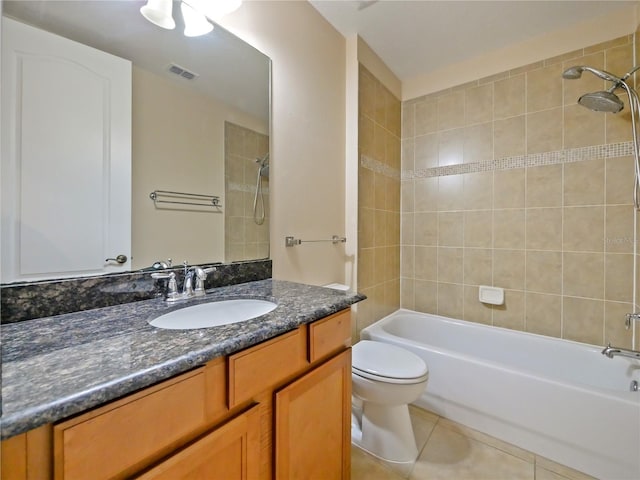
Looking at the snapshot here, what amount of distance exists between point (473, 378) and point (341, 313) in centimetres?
112

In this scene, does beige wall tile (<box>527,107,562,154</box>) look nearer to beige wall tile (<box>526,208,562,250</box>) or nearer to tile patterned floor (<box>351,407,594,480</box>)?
beige wall tile (<box>526,208,562,250</box>)

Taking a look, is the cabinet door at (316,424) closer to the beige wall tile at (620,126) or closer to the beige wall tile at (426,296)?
the beige wall tile at (426,296)

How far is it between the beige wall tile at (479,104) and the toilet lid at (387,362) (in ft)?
6.15

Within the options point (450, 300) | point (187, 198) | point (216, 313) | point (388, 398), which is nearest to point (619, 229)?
point (450, 300)

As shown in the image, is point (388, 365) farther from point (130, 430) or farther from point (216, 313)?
point (130, 430)

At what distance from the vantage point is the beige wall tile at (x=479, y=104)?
7.03 ft

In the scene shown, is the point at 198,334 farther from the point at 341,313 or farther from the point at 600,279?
the point at 600,279

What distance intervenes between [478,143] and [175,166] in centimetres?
218

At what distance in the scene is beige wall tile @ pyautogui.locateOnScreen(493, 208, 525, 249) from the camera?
6.67 ft

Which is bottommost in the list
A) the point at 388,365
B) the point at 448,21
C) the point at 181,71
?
the point at 388,365

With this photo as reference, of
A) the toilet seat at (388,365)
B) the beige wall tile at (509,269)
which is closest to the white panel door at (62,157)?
the toilet seat at (388,365)

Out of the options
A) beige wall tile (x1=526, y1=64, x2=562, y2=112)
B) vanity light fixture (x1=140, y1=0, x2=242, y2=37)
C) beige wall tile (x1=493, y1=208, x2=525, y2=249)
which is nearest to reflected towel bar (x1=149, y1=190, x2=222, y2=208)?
vanity light fixture (x1=140, y1=0, x2=242, y2=37)

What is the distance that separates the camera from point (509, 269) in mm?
2090

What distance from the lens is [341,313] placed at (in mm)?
1028
